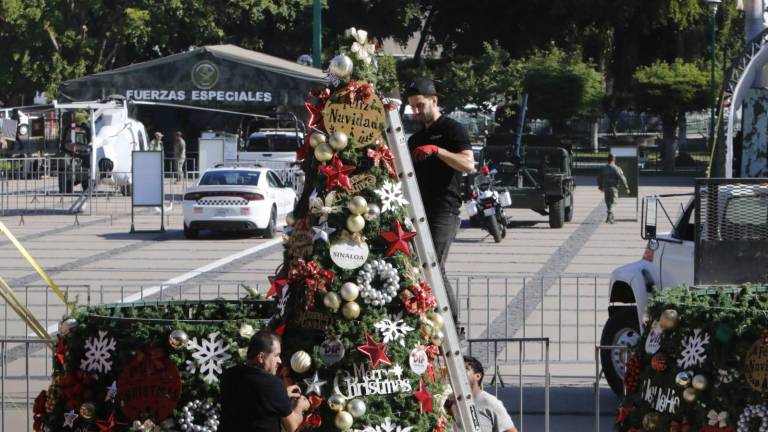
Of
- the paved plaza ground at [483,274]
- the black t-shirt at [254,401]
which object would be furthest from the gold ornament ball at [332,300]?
the paved plaza ground at [483,274]

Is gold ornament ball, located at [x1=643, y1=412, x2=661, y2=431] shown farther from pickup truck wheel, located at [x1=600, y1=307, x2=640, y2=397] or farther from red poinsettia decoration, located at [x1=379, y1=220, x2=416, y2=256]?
pickup truck wheel, located at [x1=600, y1=307, x2=640, y2=397]

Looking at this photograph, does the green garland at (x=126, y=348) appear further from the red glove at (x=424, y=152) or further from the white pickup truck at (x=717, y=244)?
the white pickup truck at (x=717, y=244)

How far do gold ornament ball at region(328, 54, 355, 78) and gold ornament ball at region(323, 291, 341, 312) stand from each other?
0.98 meters

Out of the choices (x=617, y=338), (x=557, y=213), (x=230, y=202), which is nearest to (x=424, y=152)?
(x=617, y=338)

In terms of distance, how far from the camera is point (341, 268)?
20.2ft

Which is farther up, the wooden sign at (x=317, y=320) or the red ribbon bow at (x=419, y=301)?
the red ribbon bow at (x=419, y=301)

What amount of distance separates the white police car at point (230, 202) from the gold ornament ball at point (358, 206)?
17758 millimetres

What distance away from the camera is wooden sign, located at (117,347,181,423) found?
6258mm

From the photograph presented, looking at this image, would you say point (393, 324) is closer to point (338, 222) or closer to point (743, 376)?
point (338, 222)

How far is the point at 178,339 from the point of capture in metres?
6.26

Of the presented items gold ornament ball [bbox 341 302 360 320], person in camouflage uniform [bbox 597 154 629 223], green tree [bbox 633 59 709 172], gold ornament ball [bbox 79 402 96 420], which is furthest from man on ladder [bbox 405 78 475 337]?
green tree [bbox 633 59 709 172]

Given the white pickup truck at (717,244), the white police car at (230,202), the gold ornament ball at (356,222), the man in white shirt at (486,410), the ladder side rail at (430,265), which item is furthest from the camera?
the white police car at (230,202)

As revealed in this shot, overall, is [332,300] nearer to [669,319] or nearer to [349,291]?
[349,291]

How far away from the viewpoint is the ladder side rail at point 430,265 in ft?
20.7
